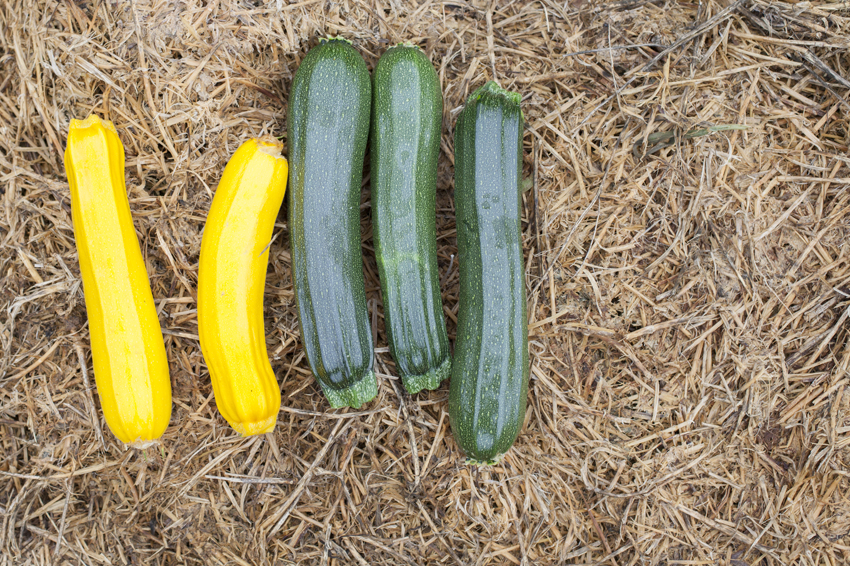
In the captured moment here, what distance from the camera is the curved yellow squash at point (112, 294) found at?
2.54m

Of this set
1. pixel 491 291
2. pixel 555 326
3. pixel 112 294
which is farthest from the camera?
pixel 555 326

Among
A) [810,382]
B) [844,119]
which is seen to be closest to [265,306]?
[810,382]

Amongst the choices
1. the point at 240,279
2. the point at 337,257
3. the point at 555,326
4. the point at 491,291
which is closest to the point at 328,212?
the point at 337,257

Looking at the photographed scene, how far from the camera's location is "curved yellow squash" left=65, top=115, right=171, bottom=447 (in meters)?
2.54

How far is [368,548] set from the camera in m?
2.86

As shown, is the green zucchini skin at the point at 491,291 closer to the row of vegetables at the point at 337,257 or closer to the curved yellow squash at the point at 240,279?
the row of vegetables at the point at 337,257

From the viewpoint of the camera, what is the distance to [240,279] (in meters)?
2.57

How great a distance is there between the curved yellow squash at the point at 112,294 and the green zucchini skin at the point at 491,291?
1.47m

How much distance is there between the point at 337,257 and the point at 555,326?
1199mm

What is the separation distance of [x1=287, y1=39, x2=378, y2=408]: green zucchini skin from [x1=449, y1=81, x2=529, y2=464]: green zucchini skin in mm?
530

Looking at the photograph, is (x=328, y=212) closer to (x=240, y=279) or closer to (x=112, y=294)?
(x=240, y=279)

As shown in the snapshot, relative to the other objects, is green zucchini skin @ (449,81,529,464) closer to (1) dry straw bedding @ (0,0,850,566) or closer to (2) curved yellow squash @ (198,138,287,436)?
(1) dry straw bedding @ (0,0,850,566)

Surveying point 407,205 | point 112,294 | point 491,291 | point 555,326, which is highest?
point 407,205

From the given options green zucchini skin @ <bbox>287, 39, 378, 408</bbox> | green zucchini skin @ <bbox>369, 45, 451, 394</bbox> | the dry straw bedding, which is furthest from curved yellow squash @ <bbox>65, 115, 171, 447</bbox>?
green zucchini skin @ <bbox>369, 45, 451, 394</bbox>
